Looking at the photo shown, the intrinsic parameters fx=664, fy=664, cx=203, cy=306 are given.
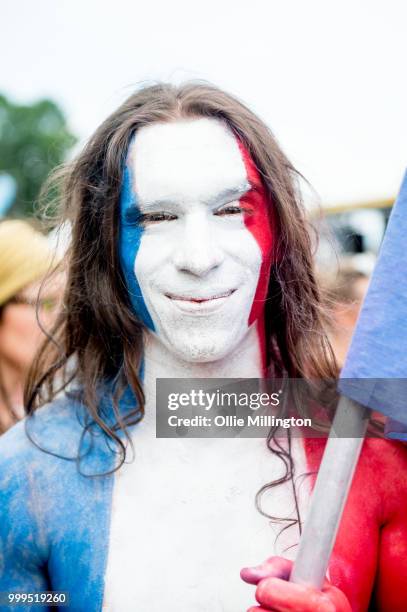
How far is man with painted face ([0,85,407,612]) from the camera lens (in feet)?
3.03

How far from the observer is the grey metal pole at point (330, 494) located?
0.76 m

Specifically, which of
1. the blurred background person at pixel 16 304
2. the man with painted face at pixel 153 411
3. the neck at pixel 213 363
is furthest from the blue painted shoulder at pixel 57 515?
the blurred background person at pixel 16 304

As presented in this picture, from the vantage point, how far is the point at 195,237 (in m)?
0.92

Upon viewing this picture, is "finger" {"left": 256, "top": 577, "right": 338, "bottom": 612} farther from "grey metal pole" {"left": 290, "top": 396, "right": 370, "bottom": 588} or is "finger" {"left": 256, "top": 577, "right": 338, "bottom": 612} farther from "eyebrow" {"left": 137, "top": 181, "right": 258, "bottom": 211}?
"eyebrow" {"left": 137, "top": 181, "right": 258, "bottom": 211}

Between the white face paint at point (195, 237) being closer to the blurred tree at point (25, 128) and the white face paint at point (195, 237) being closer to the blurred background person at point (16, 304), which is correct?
the blurred background person at point (16, 304)

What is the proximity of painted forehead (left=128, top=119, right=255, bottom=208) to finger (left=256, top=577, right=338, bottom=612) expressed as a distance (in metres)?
0.51

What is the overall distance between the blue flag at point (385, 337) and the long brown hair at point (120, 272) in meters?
0.27

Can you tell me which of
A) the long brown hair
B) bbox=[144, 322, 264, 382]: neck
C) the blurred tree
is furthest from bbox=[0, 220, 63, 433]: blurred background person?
the blurred tree

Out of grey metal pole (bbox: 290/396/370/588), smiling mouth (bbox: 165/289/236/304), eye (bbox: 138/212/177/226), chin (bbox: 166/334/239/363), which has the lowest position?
grey metal pole (bbox: 290/396/370/588)

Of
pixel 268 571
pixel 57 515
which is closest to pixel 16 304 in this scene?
pixel 57 515

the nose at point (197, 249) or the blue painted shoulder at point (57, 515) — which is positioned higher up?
the nose at point (197, 249)

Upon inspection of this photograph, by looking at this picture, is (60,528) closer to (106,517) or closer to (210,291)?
(106,517)

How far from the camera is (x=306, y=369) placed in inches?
41.4

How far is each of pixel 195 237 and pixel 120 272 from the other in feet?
0.56
